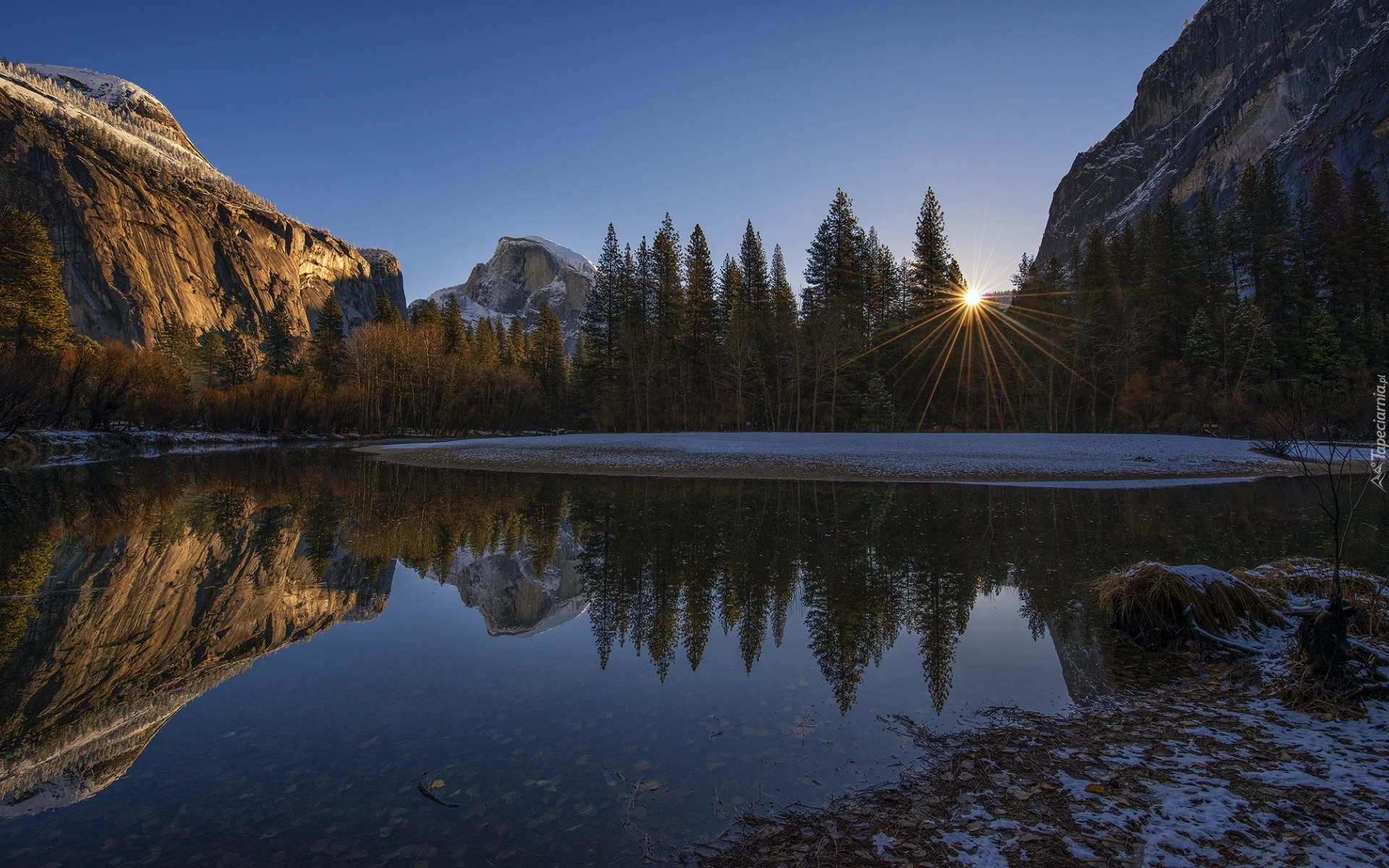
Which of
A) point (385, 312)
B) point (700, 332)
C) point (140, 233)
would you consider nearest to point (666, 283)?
point (700, 332)

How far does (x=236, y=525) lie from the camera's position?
12734 mm

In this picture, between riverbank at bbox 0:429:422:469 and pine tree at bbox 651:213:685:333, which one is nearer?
riverbank at bbox 0:429:422:469

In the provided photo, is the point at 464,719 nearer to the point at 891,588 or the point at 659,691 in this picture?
the point at 659,691

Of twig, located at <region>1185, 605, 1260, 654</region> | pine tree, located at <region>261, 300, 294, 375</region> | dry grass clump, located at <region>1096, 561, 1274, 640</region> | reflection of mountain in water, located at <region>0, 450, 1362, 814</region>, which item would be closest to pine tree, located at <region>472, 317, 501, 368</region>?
pine tree, located at <region>261, 300, 294, 375</region>

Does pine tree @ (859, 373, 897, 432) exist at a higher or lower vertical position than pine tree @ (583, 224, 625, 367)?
lower

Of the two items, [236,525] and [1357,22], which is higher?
[1357,22]

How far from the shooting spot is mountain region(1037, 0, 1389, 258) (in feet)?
227

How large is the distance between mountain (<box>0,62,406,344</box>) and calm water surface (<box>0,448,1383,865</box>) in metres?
116

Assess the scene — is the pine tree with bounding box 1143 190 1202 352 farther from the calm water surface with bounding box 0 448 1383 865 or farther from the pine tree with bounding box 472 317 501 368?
the pine tree with bounding box 472 317 501 368

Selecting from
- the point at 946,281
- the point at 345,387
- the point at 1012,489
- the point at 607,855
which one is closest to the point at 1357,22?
the point at 946,281

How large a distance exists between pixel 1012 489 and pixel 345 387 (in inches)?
2436

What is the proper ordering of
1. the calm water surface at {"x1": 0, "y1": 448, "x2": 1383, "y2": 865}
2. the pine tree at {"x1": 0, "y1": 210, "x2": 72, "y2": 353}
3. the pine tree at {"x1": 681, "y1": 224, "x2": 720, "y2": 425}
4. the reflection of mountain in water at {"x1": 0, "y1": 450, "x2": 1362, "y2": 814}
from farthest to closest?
the pine tree at {"x1": 681, "y1": 224, "x2": 720, "y2": 425}
the pine tree at {"x1": 0, "y1": 210, "x2": 72, "y2": 353}
the reflection of mountain in water at {"x1": 0, "y1": 450, "x2": 1362, "y2": 814}
the calm water surface at {"x1": 0, "y1": 448, "x2": 1383, "y2": 865}

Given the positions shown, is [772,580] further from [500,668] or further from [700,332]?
[700,332]

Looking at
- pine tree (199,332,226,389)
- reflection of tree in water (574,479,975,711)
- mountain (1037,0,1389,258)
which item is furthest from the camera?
pine tree (199,332,226,389)
